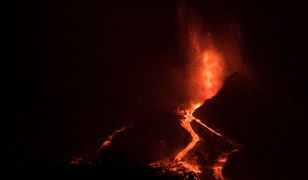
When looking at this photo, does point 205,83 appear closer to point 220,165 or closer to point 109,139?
point 109,139

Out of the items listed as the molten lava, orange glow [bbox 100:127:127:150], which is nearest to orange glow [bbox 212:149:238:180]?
the molten lava

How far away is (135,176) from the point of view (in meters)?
8.36

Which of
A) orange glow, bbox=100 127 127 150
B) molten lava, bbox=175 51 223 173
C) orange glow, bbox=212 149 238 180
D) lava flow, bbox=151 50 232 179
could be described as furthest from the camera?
molten lava, bbox=175 51 223 173

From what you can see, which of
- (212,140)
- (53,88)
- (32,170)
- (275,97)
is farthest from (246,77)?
(32,170)

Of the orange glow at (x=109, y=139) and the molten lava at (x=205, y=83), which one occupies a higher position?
the molten lava at (x=205, y=83)

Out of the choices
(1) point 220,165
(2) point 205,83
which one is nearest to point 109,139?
(1) point 220,165

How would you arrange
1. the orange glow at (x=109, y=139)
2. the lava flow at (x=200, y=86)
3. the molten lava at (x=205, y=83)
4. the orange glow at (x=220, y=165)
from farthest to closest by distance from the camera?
the molten lava at (x=205, y=83) < the orange glow at (x=109, y=139) < the lava flow at (x=200, y=86) < the orange glow at (x=220, y=165)

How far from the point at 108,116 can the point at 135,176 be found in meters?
11.2

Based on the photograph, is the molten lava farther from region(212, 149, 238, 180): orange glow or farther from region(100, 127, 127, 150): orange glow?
region(100, 127, 127, 150): orange glow

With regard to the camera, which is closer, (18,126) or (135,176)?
(135,176)

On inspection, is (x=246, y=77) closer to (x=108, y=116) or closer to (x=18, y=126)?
(x=108, y=116)

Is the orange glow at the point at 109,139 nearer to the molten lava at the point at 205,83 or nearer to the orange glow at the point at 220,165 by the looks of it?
the molten lava at the point at 205,83

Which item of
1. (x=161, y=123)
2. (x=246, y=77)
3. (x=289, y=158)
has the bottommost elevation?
(x=289, y=158)

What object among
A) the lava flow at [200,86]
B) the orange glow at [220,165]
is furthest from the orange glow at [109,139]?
the orange glow at [220,165]
